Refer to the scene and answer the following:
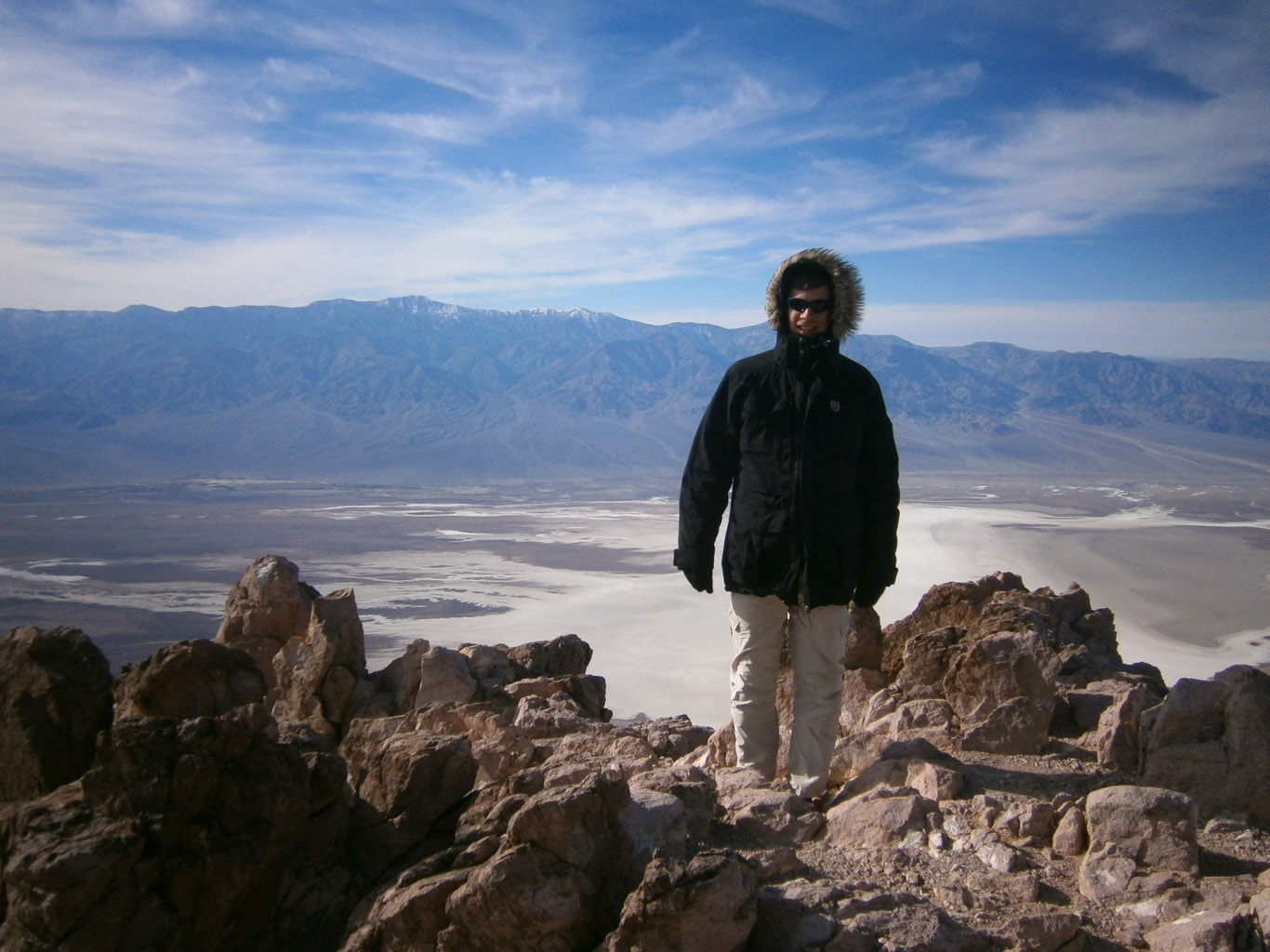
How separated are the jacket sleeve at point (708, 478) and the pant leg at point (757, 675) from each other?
0.23m

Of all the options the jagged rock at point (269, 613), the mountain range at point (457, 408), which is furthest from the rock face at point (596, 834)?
the mountain range at point (457, 408)

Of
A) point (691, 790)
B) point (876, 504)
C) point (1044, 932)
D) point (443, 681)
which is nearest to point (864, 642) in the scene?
point (876, 504)

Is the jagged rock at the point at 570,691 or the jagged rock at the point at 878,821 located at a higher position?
the jagged rock at the point at 878,821

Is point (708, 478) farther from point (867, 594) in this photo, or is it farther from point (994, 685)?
point (994, 685)

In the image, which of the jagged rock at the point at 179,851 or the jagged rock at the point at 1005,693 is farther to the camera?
the jagged rock at the point at 1005,693

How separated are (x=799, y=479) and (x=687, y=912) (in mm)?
1471

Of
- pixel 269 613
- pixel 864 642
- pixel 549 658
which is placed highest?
pixel 864 642

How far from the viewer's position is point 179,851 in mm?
2441

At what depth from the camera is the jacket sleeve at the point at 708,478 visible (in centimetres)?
327

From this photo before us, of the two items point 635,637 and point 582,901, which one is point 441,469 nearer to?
point 635,637

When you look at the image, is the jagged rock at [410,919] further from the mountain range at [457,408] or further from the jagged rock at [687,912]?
the mountain range at [457,408]

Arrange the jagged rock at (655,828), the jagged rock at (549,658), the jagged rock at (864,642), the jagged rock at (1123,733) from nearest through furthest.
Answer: the jagged rock at (655,828)
the jagged rock at (1123,733)
the jagged rock at (864,642)
the jagged rock at (549,658)

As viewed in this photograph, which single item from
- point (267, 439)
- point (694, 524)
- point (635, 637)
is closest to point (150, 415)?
point (267, 439)

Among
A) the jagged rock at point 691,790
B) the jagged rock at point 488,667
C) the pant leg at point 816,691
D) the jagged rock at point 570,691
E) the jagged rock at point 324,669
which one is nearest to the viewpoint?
the jagged rock at point 691,790
